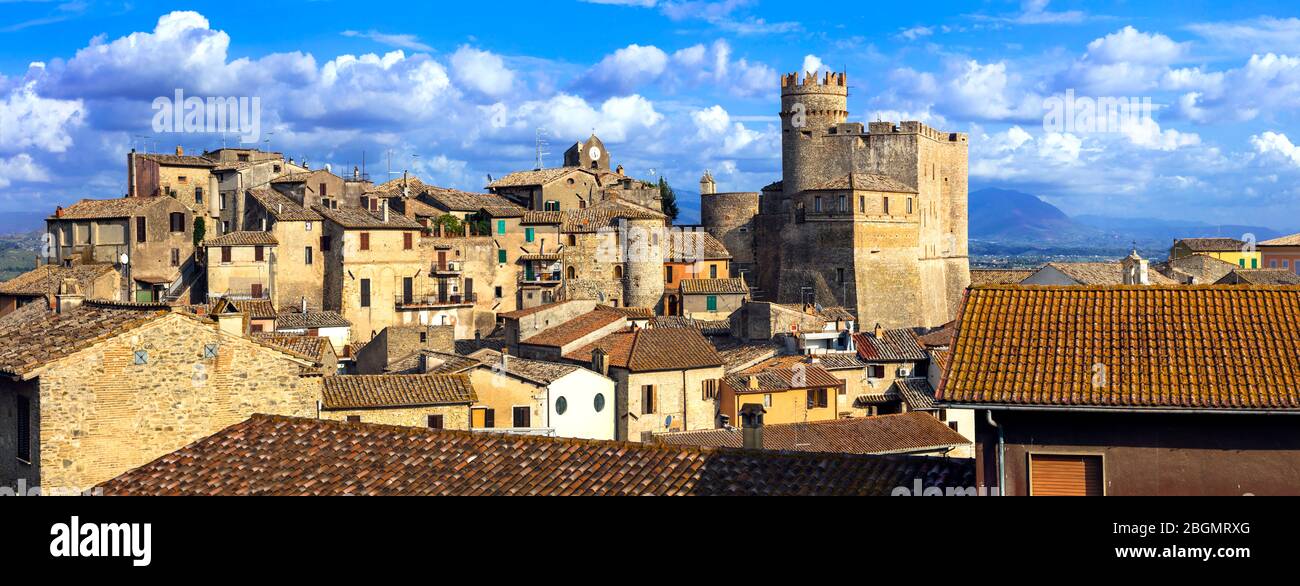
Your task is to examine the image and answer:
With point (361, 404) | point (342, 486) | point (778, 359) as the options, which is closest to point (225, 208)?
point (778, 359)

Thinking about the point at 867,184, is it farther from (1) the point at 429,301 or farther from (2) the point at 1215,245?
(2) the point at 1215,245

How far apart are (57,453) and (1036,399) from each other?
39.1 feet

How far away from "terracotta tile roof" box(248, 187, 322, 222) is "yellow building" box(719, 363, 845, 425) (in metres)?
23.7

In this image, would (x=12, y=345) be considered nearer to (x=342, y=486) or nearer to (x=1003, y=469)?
(x=342, y=486)

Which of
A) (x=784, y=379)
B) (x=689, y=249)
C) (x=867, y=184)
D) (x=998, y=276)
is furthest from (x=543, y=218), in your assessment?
(x=784, y=379)

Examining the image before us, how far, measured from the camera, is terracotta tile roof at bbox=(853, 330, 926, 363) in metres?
43.8

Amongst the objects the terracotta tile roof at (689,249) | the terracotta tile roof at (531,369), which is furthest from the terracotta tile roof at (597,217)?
the terracotta tile roof at (531,369)

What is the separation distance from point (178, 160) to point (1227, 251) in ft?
198

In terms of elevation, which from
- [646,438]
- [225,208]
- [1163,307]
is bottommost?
[646,438]

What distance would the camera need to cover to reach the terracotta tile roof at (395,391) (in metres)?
30.4

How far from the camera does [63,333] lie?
18859 millimetres

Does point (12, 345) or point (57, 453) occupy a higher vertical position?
point (12, 345)
